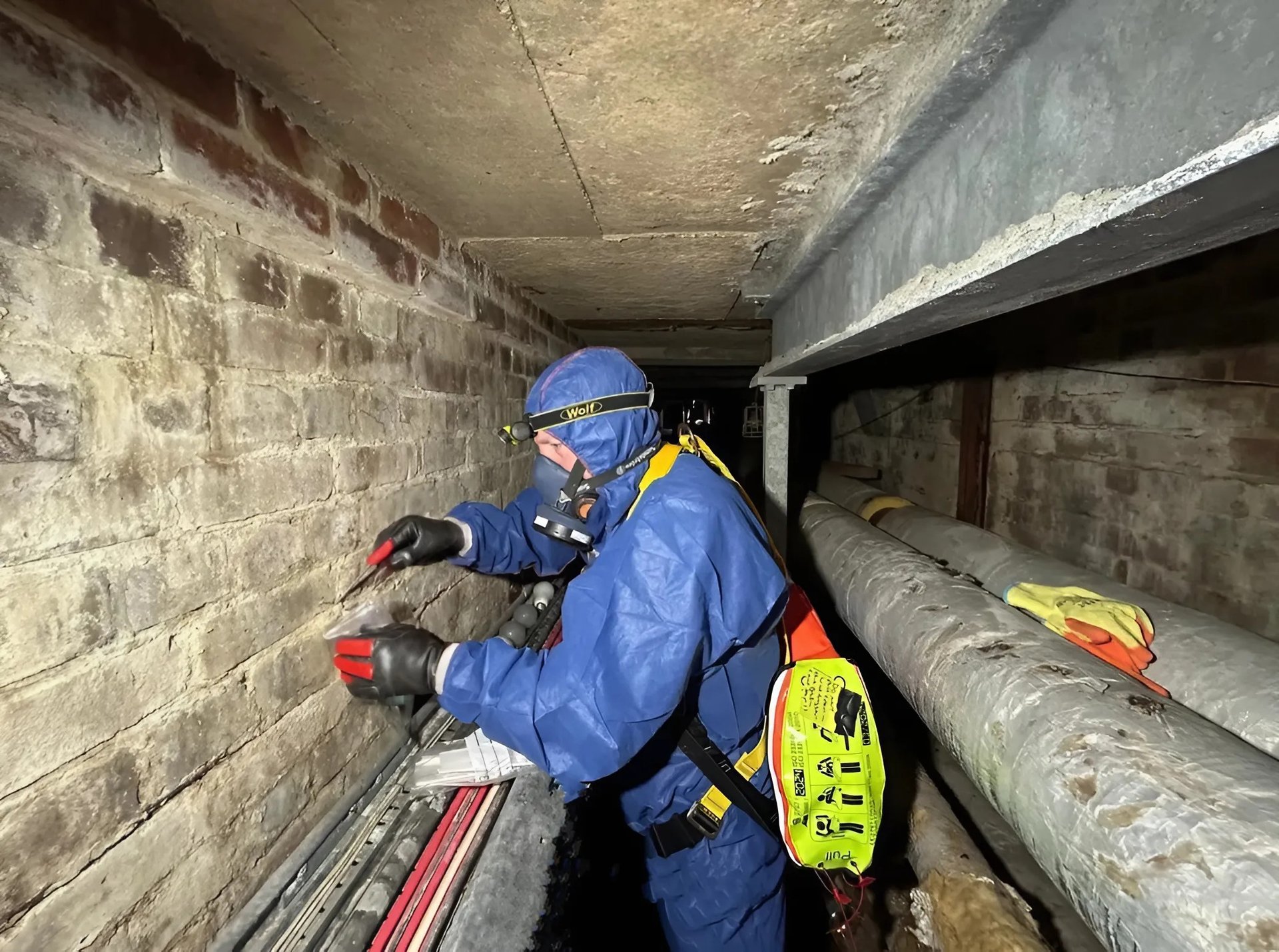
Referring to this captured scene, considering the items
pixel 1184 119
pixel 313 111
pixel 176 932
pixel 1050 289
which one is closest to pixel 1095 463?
pixel 1050 289

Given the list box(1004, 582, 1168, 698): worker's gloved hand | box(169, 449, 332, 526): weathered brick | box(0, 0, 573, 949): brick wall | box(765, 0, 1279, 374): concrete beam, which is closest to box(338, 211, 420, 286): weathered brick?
box(0, 0, 573, 949): brick wall

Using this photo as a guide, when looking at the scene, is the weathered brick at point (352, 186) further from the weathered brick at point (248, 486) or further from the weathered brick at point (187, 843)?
the weathered brick at point (187, 843)

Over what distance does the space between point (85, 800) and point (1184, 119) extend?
56.3 inches

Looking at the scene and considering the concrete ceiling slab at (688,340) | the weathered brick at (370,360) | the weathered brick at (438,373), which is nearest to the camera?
the weathered brick at (370,360)

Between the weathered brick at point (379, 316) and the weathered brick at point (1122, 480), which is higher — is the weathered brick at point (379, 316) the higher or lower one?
the higher one

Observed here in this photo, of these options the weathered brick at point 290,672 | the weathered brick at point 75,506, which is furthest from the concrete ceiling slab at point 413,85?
the weathered brick at point 290,672

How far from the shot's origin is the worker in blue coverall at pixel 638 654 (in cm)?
110

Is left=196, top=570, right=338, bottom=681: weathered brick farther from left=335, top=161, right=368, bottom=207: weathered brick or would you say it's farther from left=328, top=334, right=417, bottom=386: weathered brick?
left=335, top=161, right=368, bottom=207: weathered brick

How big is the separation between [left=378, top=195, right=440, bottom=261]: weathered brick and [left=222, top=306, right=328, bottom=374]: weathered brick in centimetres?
36

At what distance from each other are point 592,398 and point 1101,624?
1392mm

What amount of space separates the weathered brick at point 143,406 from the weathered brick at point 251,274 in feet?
0.57

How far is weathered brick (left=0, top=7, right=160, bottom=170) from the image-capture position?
25.0 inches

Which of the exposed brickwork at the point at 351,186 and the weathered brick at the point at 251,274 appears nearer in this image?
the weathered brick at the point at 251,274

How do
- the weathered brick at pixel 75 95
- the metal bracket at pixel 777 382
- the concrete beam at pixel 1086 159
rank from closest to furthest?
the concrete beam at pixel 1086 159 < the weathered brick at pixel 75 95 < the metal bracket at pixel 777 382
